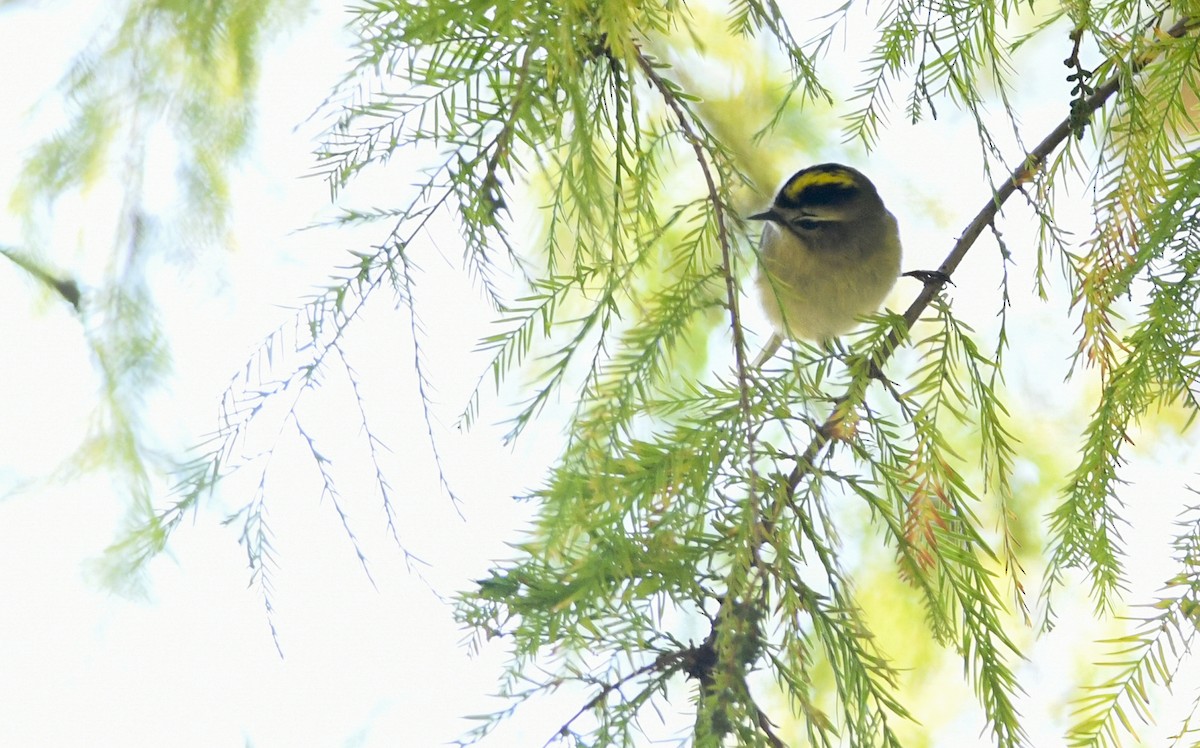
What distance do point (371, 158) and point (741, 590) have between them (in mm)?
398

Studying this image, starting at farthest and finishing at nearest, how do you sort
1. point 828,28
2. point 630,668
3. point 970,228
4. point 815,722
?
point 970,228, point 828,28, point 630,668, point 815,722

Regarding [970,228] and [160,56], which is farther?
[160,56]

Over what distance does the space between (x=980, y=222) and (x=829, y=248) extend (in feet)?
2.39

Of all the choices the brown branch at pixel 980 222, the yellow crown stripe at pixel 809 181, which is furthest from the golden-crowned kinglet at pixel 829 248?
the brown branch at pixel 980 222

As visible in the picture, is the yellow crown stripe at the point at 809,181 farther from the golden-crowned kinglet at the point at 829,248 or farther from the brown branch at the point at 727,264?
the brown branch at the point at 727,264

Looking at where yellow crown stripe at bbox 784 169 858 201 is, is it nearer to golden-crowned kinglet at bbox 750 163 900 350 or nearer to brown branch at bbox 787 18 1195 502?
golden-crowned kinglet at bbox 750 163 900 350

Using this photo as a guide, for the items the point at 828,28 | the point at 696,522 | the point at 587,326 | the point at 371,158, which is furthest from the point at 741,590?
the point at 828,28

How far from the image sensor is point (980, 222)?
1.05 metres

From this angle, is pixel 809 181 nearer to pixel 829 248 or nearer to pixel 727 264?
pixel 829 248

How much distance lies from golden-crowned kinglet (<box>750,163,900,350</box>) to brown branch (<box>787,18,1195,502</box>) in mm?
633

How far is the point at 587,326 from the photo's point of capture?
66 centimetres

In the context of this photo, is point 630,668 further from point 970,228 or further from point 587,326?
point 970,228

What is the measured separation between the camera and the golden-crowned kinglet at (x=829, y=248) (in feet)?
5.72

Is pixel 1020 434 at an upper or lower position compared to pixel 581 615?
upper
